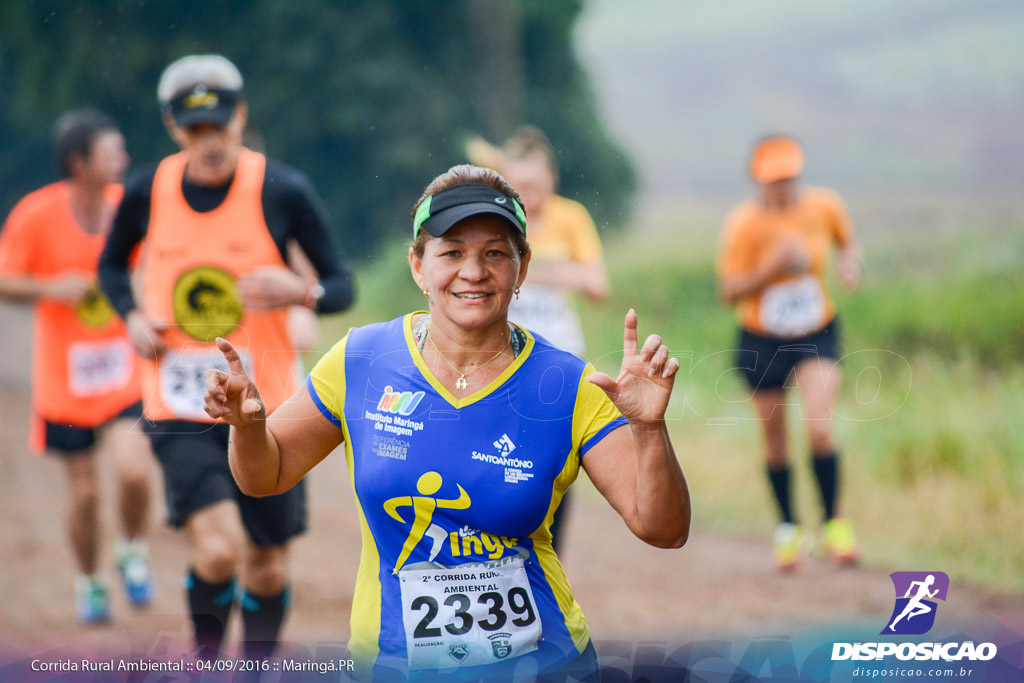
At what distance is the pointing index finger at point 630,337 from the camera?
2020mm

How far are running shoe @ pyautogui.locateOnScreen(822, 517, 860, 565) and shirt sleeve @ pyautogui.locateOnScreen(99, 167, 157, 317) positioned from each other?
375 centimetres

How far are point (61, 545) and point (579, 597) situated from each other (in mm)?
3286

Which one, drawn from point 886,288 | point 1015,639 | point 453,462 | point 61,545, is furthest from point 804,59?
point 453,462

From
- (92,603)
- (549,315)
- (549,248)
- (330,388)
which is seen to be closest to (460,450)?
(330,388)

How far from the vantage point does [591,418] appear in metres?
2.18

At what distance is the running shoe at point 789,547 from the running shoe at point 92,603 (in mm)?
3422

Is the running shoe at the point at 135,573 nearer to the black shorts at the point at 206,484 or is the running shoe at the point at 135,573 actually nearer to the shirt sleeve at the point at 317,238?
the black shorts at the point at 206,484

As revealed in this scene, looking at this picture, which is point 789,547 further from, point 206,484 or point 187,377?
point 187,377

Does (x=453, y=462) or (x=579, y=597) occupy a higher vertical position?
(x=453, y=462)

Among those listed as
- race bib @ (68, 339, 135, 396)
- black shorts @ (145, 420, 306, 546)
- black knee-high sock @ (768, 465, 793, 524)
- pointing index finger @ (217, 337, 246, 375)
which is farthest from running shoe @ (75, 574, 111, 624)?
black knee-high sock @ (768, 465, 793, 524)

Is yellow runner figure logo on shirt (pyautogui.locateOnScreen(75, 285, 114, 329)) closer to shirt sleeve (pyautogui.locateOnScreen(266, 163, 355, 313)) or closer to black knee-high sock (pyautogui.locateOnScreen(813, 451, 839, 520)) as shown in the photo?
shirt sleeve (pyautogui.locateOnScreen(266, 163, 355, 313))

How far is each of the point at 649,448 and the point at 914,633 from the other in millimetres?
1529

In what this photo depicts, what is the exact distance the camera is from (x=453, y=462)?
7.04 feet

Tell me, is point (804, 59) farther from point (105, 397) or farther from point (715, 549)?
point (105, 397)
